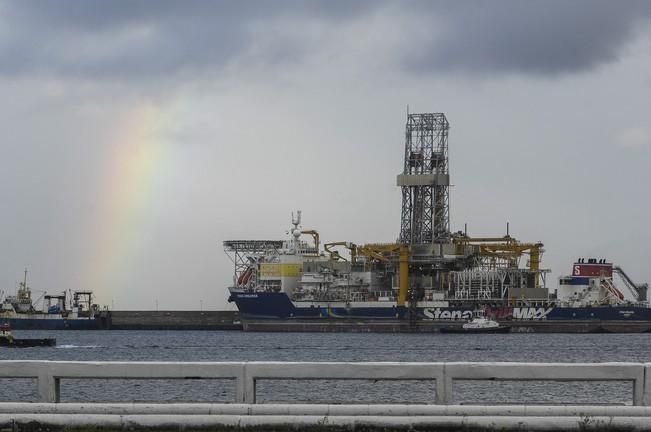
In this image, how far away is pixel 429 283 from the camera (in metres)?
105

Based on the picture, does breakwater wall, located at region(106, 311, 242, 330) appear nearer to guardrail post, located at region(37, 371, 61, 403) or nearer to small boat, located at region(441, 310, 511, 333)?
small boat, located at region(441, 310, 511, 333)

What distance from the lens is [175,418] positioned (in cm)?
1131

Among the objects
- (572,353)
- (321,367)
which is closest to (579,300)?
(572,353)

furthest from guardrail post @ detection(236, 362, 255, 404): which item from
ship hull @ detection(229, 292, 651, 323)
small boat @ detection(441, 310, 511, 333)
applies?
ship hull @ detection(229, 292, 651, 323)

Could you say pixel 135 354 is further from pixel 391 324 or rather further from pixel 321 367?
pixel 321 367

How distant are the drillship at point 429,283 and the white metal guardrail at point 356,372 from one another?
85.3m

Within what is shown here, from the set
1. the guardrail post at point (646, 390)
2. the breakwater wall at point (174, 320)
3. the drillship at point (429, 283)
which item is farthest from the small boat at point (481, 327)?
the guardrail post at point (646, 390)

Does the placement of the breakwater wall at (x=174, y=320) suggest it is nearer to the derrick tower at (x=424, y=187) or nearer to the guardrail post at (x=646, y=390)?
the derrick tower at (x=424, y=187)

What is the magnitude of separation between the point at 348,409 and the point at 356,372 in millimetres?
412

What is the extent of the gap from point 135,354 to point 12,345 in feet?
30.8

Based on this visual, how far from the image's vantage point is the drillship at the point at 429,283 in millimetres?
97125

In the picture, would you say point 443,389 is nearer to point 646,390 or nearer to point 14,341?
point 646,390

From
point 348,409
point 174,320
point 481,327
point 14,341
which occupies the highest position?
point 348,409

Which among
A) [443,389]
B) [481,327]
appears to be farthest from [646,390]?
[481,327]
